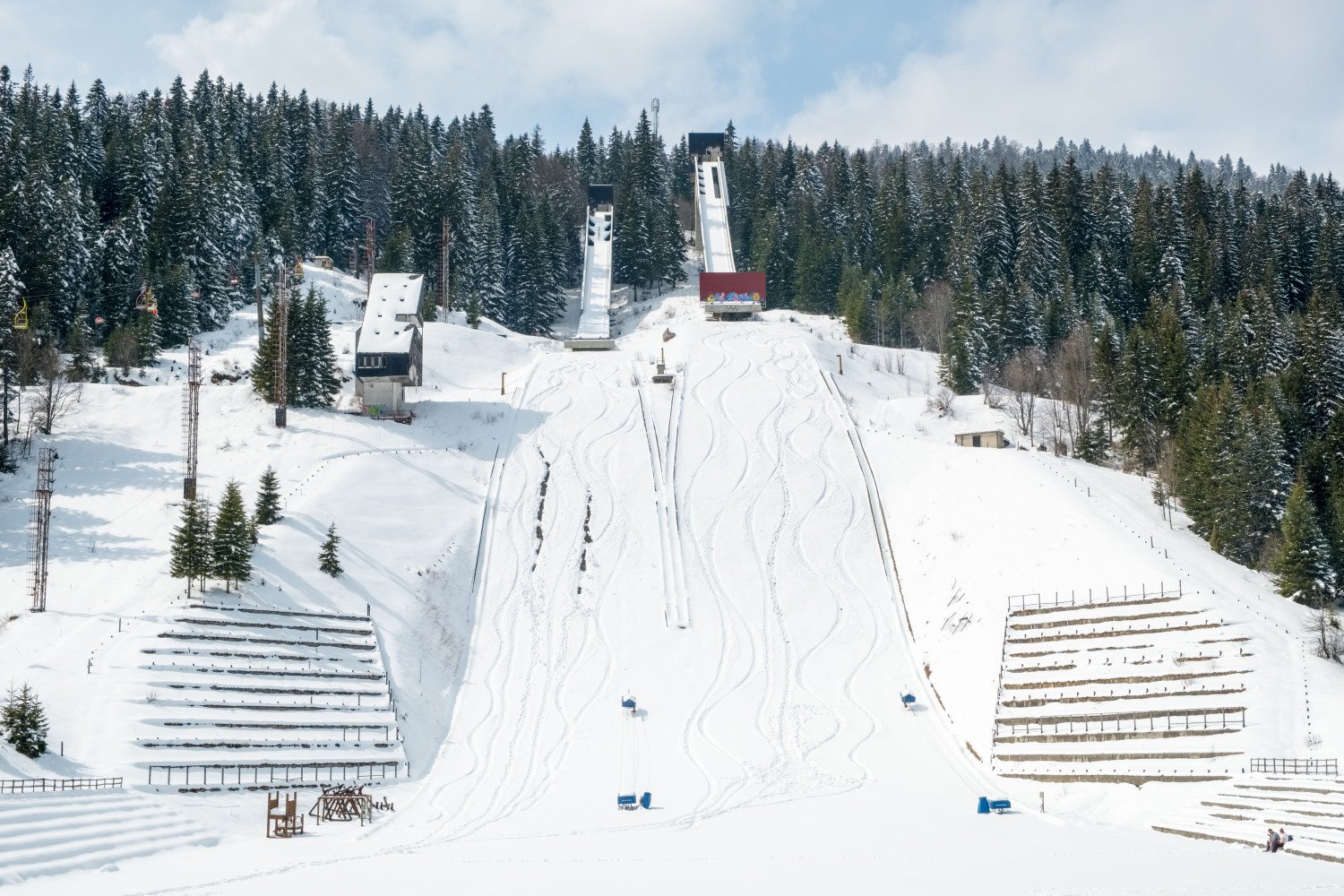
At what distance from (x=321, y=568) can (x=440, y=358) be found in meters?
27.9

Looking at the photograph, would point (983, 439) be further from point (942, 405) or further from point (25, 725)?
point (25, 725)

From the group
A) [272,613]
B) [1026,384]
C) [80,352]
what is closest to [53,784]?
[272,613]

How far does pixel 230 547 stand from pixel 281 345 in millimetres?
16706

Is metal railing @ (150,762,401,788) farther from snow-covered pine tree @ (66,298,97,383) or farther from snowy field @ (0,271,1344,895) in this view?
snow-covered pine tree @ (66,298,97,383)

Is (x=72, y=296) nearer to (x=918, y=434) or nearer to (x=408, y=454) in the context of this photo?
(x=408, y=454)

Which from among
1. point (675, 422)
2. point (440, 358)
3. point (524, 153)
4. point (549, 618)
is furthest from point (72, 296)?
point (524, 153)

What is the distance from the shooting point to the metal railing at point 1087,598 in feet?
128

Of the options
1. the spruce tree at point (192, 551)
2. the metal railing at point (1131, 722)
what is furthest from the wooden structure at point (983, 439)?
the spruce tree at point (192, 551)

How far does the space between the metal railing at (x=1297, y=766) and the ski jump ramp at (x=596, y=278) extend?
49.1 meters

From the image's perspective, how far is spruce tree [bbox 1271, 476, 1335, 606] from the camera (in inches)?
1560

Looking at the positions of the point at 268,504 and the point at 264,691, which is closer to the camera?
the point at 264,691

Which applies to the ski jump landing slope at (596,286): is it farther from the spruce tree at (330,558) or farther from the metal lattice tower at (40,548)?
the metal lattice tower at (40,548)

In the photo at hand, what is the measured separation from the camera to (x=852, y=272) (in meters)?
88.6

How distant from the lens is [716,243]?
102562 mm
